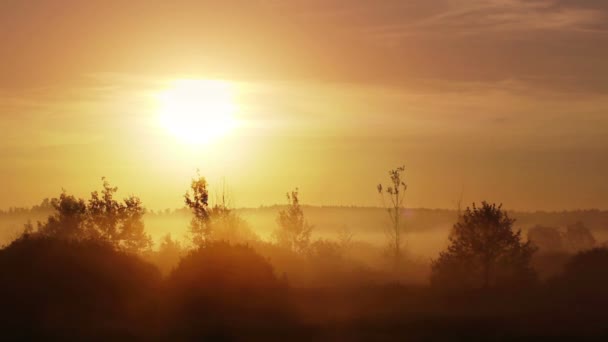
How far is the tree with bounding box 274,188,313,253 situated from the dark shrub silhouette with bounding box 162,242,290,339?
7903cm

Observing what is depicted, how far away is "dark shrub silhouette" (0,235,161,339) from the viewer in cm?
5916

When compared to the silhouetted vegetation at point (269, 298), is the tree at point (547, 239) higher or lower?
higher

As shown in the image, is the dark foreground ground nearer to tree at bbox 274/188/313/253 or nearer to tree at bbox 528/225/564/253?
tree at bbox 274/188/313/253

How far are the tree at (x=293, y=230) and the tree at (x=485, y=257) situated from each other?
208 feet

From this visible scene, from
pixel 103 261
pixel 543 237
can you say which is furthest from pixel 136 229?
pixel 543 237

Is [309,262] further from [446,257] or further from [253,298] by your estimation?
[253,298]

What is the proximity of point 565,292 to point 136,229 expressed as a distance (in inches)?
2176

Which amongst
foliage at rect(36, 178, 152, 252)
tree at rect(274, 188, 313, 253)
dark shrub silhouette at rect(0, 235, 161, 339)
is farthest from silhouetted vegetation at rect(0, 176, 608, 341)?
tree at rect(274, 188, 313, 253)

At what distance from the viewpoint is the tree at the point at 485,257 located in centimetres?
8619

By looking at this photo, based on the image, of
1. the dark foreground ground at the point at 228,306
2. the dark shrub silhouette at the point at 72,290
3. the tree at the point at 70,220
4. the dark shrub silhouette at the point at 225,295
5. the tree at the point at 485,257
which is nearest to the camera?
the dark foreground ground at the point at 228,306

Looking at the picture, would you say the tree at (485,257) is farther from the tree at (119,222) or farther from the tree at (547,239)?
the tree at (547,239)

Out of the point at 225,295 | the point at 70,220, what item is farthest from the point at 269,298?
the point at 70,220

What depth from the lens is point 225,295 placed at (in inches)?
2640

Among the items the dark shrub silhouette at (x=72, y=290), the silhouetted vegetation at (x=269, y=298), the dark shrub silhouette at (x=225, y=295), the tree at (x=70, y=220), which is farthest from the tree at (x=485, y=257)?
the tree at (x=70, y=220)
